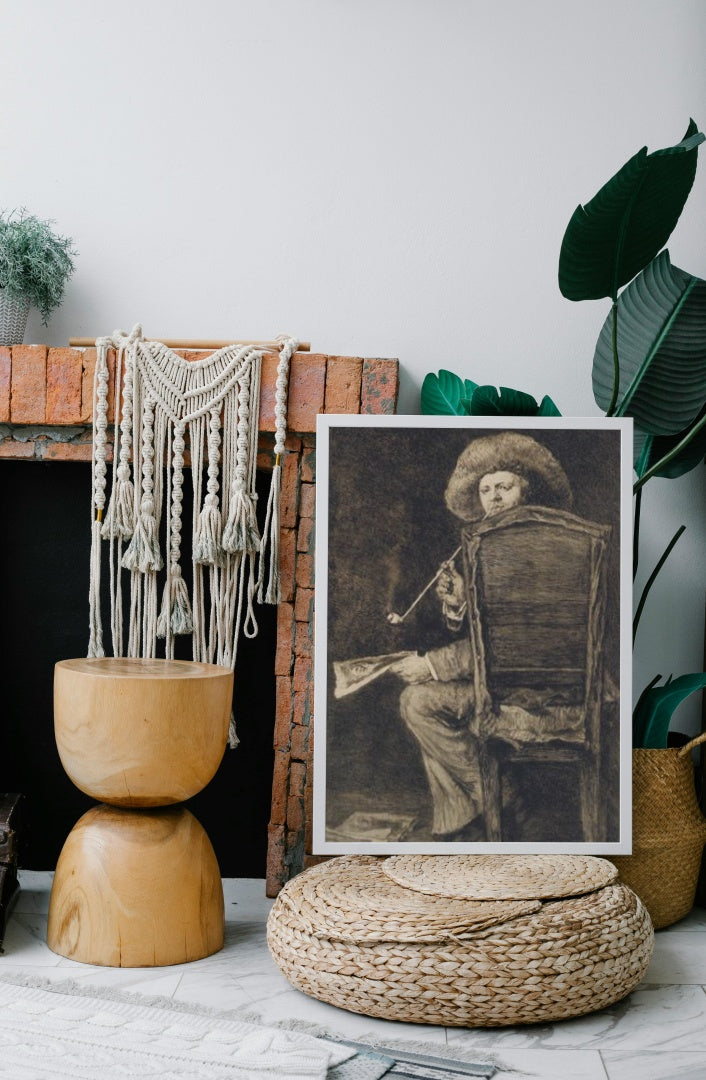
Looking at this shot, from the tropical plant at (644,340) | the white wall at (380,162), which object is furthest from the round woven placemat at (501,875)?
the white wall at (380,162)

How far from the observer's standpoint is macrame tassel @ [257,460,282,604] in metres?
2.06

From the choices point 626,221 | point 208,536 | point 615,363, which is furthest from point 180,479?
point 626,221

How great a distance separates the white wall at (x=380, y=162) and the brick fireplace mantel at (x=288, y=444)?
24 centimetres

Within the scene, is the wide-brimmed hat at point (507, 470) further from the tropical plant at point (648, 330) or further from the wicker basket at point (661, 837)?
the wicker basket at point (661, 837)

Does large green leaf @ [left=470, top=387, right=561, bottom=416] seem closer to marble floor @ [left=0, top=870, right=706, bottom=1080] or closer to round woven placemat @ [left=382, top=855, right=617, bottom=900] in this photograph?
round woven placemat @ [left=382, top=855, right=617, bottom=900]

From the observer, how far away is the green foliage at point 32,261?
2070mm

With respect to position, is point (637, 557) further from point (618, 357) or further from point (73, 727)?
point (73, 727)

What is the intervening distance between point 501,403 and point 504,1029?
1134mm

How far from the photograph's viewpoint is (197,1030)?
57.5 inches

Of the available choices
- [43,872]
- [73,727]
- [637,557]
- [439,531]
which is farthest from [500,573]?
[43,872]

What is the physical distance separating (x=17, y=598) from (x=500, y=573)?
1.17 meters

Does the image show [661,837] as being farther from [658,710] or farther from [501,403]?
[501,403]

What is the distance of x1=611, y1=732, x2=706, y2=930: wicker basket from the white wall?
95 centimetres

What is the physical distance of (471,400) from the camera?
2.07 meters
